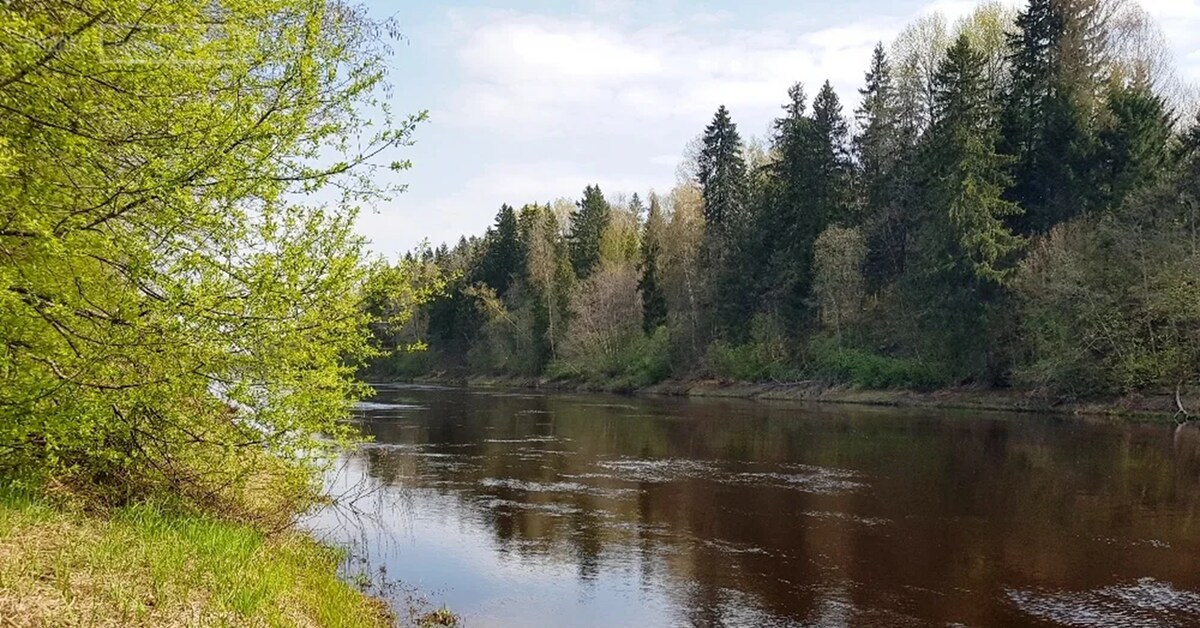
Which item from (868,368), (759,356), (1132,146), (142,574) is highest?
(1132,146)

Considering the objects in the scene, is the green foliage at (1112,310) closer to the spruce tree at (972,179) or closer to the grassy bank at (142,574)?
the spruce tree at (972,179)

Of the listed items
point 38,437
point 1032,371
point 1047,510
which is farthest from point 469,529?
point 1032,371

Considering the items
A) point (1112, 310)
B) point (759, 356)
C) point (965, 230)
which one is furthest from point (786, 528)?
point (759, 356)

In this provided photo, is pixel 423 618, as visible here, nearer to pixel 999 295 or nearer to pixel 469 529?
pixel 469 529

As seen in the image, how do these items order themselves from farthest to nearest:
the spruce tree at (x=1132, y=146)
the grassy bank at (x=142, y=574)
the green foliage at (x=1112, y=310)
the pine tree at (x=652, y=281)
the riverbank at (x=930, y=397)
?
the pine tree at (x=652, y=281), the spruce tree at (x=1132, y=146), the riverbank at (x=930, y=397), the green foliage at (x=1112, y=310), the grassy bank at (x=142, y=574)

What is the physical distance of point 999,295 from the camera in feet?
147

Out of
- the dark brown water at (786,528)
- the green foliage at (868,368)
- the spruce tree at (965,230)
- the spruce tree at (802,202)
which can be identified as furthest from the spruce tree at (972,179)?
the dark brown water at (786,528)

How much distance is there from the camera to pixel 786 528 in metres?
15.6

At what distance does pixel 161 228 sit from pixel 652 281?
6475 centimetres

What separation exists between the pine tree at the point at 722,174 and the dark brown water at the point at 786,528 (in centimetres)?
3736

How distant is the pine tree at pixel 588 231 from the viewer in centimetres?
8044

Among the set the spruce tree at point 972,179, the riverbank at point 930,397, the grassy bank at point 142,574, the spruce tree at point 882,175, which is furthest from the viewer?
the spruce tree at point 882,175

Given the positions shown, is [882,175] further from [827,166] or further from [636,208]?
[636,208]

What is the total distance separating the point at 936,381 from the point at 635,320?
94.0ft
